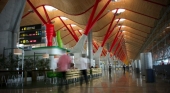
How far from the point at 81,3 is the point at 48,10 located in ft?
27.0

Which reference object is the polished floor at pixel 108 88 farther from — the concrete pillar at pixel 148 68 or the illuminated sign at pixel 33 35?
the illuminated sign at pixel 33 35

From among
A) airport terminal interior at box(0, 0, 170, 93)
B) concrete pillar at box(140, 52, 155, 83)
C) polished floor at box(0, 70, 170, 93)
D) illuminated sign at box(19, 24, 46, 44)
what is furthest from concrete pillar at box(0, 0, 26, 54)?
concrete pillar at box(140, 52, 155, 83)

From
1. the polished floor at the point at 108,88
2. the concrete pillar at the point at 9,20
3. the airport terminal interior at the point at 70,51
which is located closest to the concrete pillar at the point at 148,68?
the airport terminal interior at the point at 70,51

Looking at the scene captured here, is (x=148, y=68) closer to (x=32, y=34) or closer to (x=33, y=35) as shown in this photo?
(x=33, y=35)

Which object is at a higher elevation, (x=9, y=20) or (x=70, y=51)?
(x=9, y=20)

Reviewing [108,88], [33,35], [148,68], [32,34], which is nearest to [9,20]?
[33,35]

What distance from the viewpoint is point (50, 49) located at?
23.2 meters

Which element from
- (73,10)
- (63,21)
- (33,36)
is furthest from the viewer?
(63,21)

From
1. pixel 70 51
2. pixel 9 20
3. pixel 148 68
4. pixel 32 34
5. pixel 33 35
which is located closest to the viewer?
pixel 148 68

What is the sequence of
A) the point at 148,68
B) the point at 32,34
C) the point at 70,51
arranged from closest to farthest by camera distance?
the point at 148,68 → the point at 32,34 → the point at 70,51

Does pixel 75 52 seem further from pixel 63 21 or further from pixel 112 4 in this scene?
pixel 63 21

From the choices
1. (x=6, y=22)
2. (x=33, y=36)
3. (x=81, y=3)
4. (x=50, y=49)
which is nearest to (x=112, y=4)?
(x=81, y=3)

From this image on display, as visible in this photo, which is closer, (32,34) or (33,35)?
(33,35)

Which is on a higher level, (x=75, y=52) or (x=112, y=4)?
(x=112, y=4)
